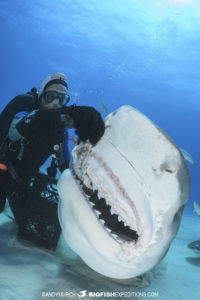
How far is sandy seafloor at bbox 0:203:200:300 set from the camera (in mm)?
2164

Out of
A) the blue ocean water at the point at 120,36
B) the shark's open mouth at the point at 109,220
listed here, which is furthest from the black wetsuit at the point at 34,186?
the blue ocean water at the point at 120,36

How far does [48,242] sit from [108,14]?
31.4m

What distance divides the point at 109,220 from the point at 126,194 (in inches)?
20.0

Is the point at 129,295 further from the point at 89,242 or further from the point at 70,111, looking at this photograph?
the point at 70,111

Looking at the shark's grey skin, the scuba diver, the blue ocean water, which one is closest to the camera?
the shark's grey skin

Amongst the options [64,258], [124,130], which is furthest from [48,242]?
[124,130]

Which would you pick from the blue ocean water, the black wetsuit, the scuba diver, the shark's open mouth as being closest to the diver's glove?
the shark's open mouth

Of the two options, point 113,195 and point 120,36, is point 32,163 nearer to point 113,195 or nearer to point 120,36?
point 113,195

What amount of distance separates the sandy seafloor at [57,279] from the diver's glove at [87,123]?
1.42m

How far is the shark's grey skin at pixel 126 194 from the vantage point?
1.29 m

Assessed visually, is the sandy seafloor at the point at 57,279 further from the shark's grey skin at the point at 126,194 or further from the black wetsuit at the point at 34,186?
the shark's grey skin at the point at 126,194

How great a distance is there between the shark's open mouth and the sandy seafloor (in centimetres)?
88

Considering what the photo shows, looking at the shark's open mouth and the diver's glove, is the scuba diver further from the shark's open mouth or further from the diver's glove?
the shark's open mouth

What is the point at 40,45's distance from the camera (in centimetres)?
4819
